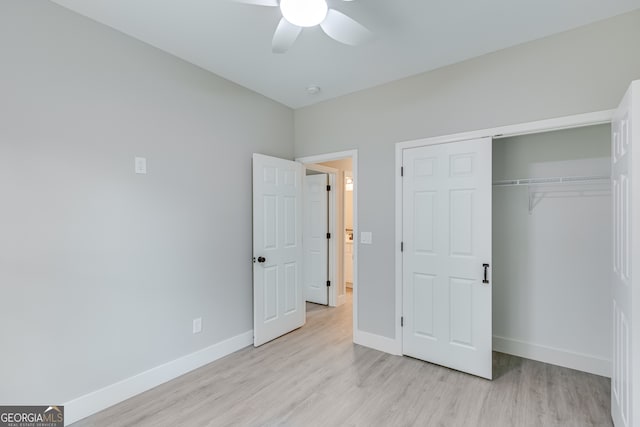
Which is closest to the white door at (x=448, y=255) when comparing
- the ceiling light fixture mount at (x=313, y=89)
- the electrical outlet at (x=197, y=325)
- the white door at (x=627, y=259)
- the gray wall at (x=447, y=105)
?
the gray wall at (x=447, y=105)

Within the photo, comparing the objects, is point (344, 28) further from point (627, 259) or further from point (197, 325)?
point (197, 325)

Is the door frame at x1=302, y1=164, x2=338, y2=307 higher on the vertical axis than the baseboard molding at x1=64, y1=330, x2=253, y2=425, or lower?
higher

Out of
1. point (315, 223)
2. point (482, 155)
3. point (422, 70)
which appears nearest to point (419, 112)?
point (422, 70)

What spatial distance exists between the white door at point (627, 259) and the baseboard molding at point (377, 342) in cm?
161

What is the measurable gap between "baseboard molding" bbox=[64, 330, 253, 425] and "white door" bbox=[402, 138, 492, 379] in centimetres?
186

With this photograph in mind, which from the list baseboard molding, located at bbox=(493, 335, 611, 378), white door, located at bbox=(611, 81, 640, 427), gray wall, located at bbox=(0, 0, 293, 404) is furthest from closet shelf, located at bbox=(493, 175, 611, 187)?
gray wall, located at bbox=(0, 0, 293, 404)

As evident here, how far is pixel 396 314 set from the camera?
3.09 metres

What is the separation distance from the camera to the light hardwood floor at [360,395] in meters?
2.08

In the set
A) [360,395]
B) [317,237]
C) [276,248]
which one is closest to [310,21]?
[276,248]

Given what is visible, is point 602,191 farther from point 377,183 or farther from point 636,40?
point 377,183

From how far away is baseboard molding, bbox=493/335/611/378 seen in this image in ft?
8.64

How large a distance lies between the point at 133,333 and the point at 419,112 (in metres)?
3.23

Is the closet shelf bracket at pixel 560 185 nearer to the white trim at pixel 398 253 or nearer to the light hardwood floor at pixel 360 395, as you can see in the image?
the white trim at pixel 398 253

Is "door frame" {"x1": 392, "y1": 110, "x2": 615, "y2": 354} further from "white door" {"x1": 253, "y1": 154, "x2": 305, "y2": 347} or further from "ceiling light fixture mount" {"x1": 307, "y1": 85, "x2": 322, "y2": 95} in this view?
"white door" {"x1": 253, "y1": 154, "x2": 305, "y2": 347}
